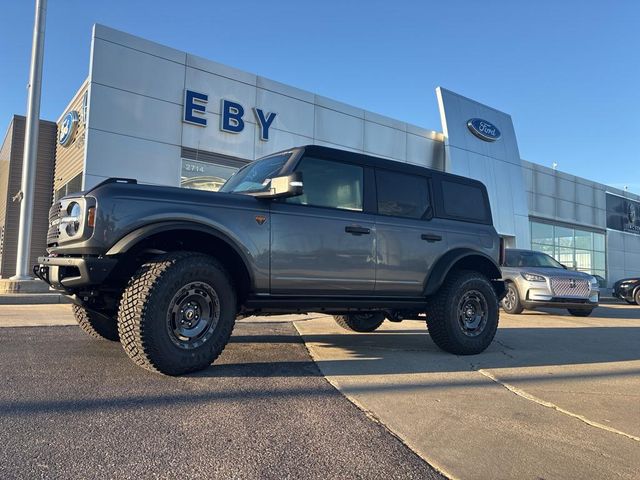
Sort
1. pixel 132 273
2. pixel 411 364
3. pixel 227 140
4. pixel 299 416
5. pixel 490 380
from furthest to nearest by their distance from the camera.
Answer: pixel 227 140 → pixel 411 364 → pixel 490 380 → pixel 132 273 → pixel 299 416

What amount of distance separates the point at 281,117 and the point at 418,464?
1577cm

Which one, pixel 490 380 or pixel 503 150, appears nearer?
pixel 490 380

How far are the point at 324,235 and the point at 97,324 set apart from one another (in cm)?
255

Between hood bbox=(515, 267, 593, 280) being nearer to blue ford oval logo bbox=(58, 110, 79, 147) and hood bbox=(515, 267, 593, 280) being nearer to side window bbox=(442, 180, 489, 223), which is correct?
side window bbox=(442, 180, 489, 223)

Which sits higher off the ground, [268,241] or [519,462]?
[268,241]

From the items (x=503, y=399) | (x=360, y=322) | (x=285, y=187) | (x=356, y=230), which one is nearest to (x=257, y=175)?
(x=285, y=187)

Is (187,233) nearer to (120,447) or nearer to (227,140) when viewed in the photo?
(120,447)

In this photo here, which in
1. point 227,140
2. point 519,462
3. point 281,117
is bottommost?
point 519,462

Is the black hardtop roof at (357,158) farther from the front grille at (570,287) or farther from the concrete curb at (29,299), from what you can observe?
the concrete curb at (29,299)


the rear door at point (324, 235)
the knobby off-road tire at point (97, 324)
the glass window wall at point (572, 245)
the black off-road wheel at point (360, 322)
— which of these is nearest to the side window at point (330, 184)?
the rear door at point (324, 235)

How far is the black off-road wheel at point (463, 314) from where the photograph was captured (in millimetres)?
5641

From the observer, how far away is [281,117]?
17.4 metres

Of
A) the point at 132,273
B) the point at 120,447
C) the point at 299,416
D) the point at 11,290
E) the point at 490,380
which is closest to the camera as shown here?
the point at 120,447

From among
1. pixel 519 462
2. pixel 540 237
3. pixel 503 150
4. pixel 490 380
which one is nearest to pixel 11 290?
pixel 490 380
